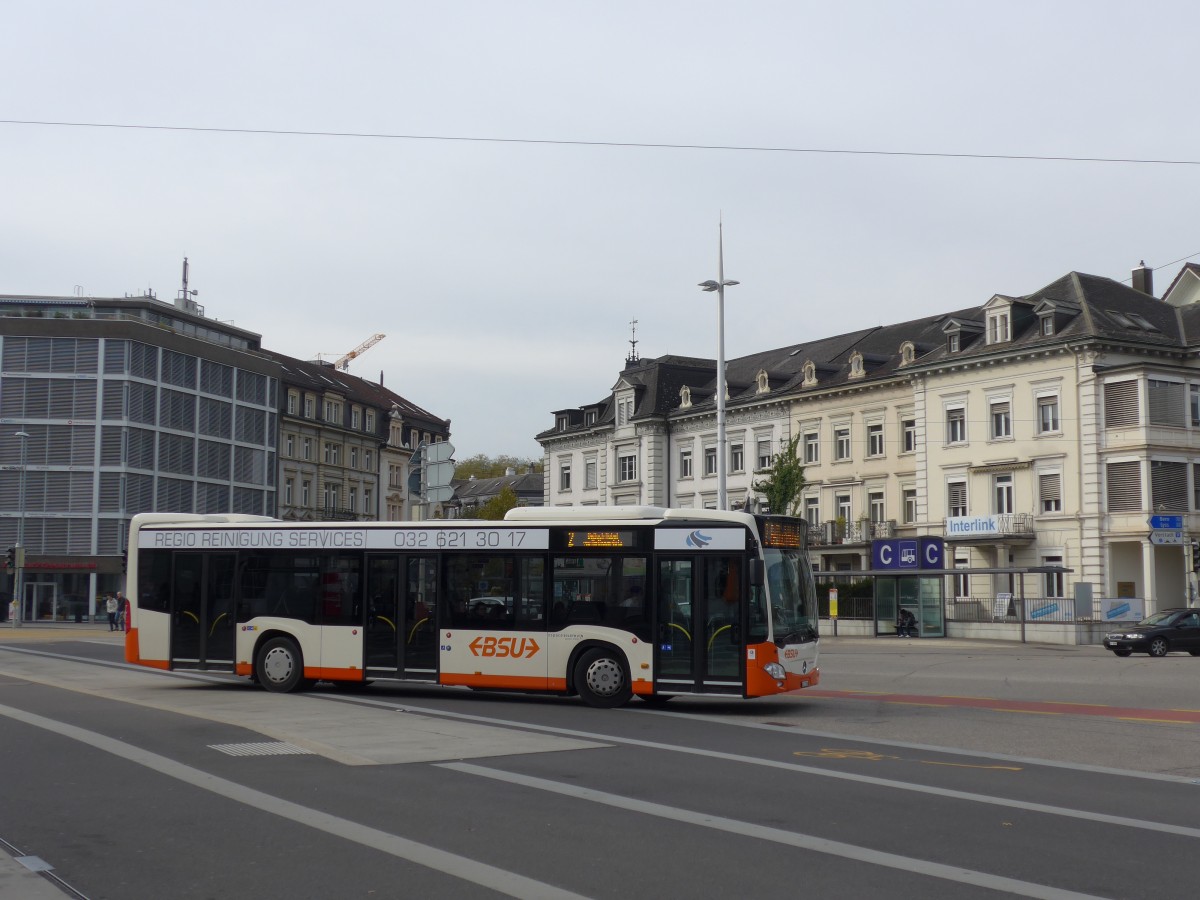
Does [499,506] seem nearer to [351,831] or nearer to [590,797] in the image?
[590,797]

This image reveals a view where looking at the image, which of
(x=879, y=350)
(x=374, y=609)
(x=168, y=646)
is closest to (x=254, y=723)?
(x=374, y=609)

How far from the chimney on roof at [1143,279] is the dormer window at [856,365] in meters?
13.2

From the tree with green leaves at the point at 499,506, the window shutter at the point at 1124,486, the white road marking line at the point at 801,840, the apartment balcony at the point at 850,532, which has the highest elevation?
the tree with green leaves at the point at 499,506

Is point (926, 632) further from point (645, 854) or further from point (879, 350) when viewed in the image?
point (645, 854)

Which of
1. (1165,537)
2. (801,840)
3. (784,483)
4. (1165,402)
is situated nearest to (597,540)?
(801,840)

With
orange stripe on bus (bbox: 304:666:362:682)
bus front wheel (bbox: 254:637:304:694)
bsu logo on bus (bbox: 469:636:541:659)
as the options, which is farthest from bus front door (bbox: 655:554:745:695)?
bus front wheel (bbox: 254:637:304:694)

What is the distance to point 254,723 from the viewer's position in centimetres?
1617

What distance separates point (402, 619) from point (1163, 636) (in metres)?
25.4

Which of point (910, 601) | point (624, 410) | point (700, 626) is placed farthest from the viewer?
point (624, 410)

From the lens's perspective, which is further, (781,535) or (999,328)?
(999,328)

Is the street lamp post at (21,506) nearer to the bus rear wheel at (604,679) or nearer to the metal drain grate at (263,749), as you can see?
the bus rear wheel at (604,679)

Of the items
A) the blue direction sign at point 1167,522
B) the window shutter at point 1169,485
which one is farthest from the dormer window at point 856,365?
the blue direction sign at point 1167,522

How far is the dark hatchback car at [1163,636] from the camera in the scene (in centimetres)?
3716

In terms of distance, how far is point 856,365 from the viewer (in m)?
64.2
